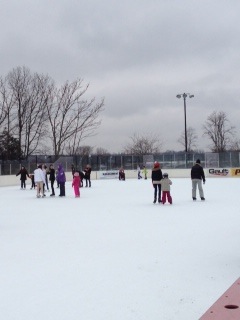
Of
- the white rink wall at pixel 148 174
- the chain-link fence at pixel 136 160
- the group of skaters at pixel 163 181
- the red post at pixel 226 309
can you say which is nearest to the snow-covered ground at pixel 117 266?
the red post at pixel 226 309

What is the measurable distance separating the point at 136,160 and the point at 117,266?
39177 millimetres

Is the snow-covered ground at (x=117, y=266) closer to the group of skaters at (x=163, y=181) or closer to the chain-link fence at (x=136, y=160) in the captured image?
the group of skaters at (x=163, y=181)

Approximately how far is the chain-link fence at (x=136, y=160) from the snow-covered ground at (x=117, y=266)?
27.7 m

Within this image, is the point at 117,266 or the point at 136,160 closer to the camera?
the point at 117,266

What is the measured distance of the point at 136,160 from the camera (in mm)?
45250

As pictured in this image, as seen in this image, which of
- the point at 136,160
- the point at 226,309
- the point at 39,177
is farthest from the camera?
the point at 136,160

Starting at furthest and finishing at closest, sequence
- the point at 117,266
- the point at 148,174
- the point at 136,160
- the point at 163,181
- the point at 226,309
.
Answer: the point at 136,160 < the point at 148,174 < the point at 163,181 < the point at 117,266 < the point at 226,309

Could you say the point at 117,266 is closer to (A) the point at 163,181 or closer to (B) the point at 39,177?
(A) the point at 163,181

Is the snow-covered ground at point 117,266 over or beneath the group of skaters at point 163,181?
beneath

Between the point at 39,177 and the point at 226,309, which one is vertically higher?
the point at 39,177

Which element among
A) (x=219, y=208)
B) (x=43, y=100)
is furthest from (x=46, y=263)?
(x=43, y=100)

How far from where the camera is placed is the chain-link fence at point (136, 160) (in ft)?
130

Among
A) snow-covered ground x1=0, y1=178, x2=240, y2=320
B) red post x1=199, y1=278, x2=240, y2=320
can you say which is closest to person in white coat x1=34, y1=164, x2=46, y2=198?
snow-covered ground x1=0, y1=178, x2=240, y2=320

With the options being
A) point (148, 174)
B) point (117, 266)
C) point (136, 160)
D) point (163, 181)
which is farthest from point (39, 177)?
point (136, 160)
